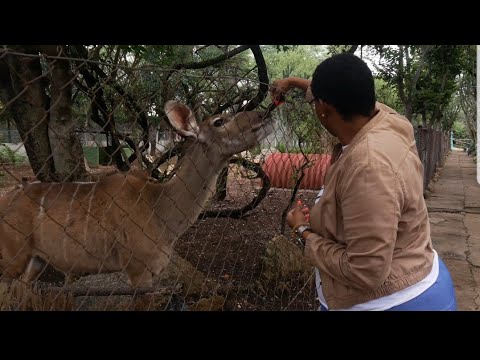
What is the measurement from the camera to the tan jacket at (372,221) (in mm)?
1476

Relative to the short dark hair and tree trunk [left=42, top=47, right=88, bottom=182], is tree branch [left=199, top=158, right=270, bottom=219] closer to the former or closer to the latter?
tree trunk [left=42, top=47, right=88, bottom=182]

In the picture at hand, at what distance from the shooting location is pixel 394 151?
159 centimetres

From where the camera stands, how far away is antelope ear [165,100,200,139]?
119 inches

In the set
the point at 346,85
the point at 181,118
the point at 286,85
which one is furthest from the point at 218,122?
the point at 346,85

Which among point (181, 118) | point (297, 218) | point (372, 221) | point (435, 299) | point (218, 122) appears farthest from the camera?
point (218, 122)

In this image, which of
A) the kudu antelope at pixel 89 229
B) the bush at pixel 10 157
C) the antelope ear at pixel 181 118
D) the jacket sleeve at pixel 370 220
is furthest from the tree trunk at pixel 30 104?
the jacket sleeve at pixel 370 220

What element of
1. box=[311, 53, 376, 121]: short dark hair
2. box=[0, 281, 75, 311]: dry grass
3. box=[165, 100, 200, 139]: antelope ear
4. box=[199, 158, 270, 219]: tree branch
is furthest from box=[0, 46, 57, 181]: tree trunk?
box=[311, 53, 376, 121]: short dark hair

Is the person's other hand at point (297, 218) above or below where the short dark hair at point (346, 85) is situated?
below

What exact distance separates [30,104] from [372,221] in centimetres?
342

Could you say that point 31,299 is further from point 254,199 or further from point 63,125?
point 254,199

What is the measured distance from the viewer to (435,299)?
180 cm

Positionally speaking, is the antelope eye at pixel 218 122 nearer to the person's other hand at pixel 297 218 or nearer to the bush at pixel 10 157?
the bush at pixel 10 157

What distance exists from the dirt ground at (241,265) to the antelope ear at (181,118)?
1.04 metres

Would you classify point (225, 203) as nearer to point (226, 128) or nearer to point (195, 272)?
point (195, 272)
